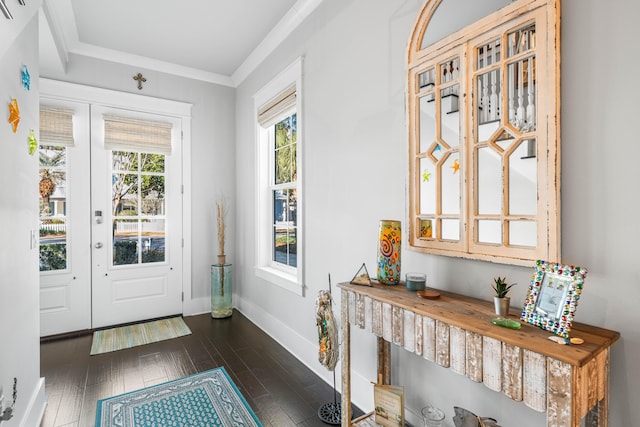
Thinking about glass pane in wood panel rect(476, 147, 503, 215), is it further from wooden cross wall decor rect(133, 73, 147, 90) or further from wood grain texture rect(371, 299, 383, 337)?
wooden cross wall decor rect(133, 73, 147, 90)

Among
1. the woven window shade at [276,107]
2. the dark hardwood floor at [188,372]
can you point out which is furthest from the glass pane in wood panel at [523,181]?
the woven window shade at [276,107]

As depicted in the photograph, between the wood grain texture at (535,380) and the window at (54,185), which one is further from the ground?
the window at (54,185)

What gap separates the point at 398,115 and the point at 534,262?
104cm

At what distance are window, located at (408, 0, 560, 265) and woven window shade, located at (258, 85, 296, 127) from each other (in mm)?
1439

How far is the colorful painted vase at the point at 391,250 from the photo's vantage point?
68.5 inches

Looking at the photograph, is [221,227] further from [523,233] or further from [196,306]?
[523,233]

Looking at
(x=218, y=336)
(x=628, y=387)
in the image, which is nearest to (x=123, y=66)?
(x=218, y=336)

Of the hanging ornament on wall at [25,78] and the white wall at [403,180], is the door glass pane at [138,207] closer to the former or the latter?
the white wall at [403,180]

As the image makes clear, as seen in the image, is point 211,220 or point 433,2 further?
point 211,220

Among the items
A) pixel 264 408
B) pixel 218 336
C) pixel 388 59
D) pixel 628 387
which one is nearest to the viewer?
pixel 628 387

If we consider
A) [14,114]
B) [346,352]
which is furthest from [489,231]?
[14,114]

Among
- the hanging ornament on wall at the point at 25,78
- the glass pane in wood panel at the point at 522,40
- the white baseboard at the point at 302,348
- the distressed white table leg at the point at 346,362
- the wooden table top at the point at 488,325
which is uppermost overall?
the hanging ornament on wall at the point at 25,78

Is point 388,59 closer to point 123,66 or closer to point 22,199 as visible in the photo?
point 22,199

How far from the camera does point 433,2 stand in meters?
1.68
